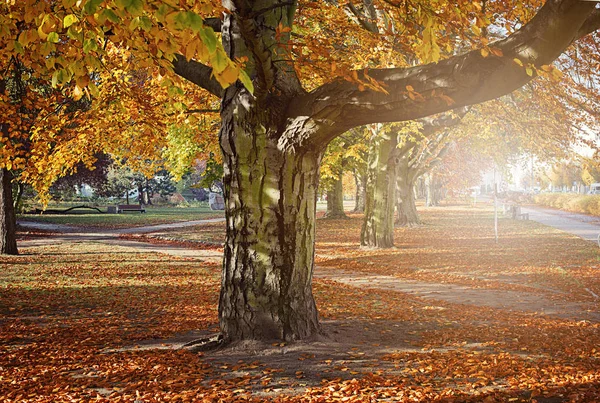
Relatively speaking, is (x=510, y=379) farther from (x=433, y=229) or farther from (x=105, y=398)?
(x=433, y=229)

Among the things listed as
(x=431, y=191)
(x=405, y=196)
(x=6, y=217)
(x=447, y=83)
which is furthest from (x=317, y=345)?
(x=431, y=191)

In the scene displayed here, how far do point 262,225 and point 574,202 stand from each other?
45432mm

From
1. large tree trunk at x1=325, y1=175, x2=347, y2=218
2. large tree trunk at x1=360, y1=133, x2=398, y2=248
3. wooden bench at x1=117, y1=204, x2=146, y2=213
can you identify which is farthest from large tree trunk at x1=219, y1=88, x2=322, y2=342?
wooden bench at x1=117, y1=204, x2=146, y2=213

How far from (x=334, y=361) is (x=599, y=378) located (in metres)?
2.50

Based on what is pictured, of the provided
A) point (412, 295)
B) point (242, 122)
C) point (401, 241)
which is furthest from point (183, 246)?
point (242, 122)

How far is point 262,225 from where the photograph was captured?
6359 mm

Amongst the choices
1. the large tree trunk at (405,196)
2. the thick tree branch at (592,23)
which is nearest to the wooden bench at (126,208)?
the large tree trunk at (405,196)

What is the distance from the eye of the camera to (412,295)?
10.9m

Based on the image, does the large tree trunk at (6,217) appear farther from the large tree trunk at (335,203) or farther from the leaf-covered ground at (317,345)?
the large tree trunk at (335,203)

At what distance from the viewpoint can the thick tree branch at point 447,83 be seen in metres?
5.55

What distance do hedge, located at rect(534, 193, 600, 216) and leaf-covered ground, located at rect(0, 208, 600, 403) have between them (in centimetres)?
2755

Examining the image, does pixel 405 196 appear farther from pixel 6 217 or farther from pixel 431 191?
pixel 431 191

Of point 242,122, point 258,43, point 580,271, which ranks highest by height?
point 258,43

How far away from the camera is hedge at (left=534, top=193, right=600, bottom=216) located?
38.4 meters
